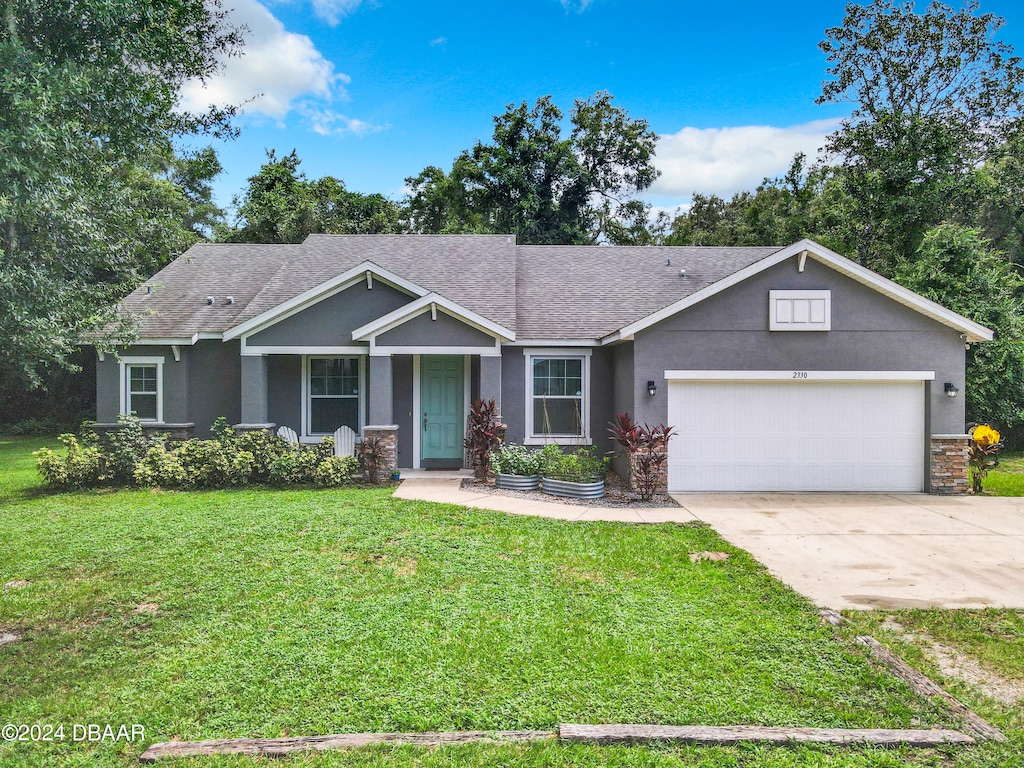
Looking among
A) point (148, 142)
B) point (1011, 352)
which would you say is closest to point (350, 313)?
point (148, 142)

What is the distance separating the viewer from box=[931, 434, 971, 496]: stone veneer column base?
1049 cm

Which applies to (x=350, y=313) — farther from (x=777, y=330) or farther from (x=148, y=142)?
(x=777, y=330)

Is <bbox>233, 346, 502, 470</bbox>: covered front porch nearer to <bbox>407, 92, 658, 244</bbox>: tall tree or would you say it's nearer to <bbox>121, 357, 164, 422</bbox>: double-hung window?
Answer: <bbox>121, 357, 164, 422</bbox>: double-hung window

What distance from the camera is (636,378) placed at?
10.8m

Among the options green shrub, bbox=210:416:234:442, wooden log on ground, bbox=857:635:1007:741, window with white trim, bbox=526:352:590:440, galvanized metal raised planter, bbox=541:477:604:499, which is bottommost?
wooden log on ground, bbox=857:635:1007:741

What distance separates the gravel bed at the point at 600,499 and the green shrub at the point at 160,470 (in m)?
5.48

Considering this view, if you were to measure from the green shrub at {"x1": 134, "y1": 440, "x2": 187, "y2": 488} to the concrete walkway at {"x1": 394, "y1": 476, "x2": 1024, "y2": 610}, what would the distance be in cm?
430

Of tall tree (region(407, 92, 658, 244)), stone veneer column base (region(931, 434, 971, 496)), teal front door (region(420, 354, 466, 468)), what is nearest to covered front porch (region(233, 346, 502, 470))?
teal front door (region(420, 354, 466, 468))

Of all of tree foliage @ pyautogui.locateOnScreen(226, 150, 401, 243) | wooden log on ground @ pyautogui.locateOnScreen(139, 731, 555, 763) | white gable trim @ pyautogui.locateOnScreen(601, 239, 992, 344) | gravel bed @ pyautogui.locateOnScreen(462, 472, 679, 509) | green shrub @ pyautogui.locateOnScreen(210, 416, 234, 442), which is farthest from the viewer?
tree foliage @ pyautogui.locateOnScreen(226, 150, 401, 243)

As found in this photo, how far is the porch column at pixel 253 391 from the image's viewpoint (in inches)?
472

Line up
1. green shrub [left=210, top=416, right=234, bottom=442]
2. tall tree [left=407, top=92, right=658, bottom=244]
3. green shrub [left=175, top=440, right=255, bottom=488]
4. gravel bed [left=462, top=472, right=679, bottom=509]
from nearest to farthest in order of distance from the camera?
gravel bed [left=462, top=472, right=679, bottom=509], green shrub [left=175, top=440, right=255, bottom=488], green shrub [left=210, top=416, right=234, bottom=442], tall tree [left=407, top=92, right=658, bottom=244]

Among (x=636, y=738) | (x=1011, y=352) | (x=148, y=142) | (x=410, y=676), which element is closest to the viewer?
(x=636, y=738)

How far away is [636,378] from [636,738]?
7873mm

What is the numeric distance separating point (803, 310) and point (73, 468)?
14.1 m
